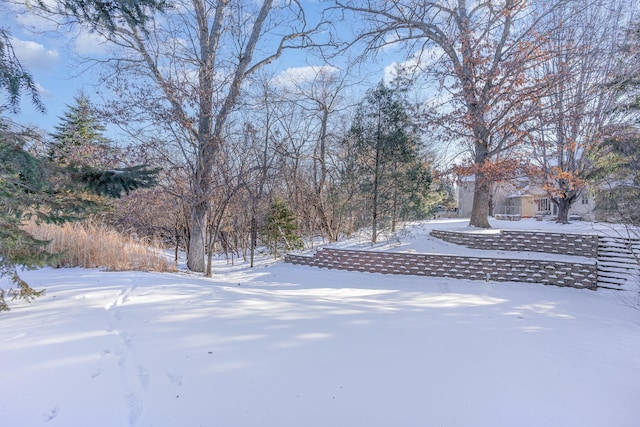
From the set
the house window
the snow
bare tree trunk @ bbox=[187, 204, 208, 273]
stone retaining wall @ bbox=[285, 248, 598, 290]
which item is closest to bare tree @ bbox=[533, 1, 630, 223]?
stone retaining wall @ bbox=[285, 248, 598, 290]

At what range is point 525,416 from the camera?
2.08 meters

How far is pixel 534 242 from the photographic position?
342 inches

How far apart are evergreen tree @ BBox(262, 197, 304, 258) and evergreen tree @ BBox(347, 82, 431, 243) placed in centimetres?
321

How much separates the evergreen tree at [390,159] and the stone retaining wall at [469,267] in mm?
1797

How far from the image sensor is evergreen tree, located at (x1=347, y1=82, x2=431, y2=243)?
959 cm

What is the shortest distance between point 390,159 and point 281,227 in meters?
4.63

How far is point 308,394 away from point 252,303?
211 cm

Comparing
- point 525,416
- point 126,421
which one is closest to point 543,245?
point 525,416

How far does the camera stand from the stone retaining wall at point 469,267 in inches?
257

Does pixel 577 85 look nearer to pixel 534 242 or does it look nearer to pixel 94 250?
pixel 534 242

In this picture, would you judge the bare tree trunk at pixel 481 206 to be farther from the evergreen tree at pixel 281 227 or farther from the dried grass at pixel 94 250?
the dried grass at pixel 94 250

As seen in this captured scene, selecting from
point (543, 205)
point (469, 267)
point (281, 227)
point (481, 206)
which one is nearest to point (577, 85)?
point (481, 206)

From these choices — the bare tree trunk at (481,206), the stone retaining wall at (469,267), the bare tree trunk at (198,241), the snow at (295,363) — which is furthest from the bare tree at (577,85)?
the bare tree trunk at (198,241)

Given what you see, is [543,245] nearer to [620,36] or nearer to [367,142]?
[367,142]
